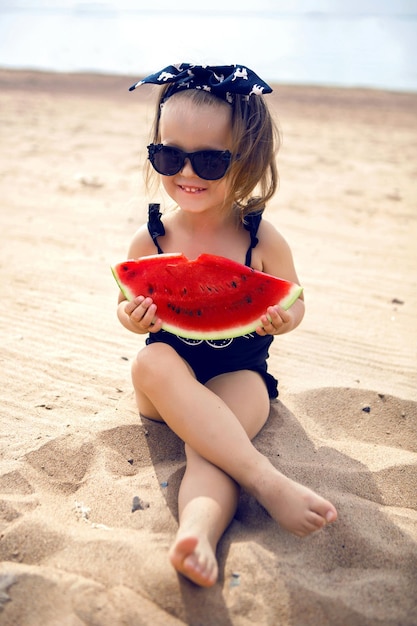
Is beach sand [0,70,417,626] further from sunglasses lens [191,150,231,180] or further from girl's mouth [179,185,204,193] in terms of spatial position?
sunglasses lens [191,150,231,180]

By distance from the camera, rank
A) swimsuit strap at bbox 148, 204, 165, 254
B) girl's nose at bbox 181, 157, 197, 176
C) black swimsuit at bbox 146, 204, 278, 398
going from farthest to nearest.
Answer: swimsuit strap at bbox 148, 204, 165, 254
black swimsuit at bbox 146, 204, 278, 398
girl's nose at bbox 181, 157, 197, 176

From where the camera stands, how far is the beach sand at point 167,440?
198cm

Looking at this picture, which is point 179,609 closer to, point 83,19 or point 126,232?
point 126,232

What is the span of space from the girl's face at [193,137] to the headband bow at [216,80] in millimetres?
71

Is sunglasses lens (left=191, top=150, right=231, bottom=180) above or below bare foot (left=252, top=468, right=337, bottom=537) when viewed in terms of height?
above

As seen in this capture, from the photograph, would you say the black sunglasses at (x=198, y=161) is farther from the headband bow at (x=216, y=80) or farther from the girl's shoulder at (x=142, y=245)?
the girl's shoulder at (x=142, y=245)

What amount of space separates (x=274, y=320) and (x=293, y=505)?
82 cm

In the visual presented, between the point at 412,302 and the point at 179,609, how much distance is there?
3.47 m

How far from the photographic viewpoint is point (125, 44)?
106 feet

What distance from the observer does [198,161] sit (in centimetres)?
267

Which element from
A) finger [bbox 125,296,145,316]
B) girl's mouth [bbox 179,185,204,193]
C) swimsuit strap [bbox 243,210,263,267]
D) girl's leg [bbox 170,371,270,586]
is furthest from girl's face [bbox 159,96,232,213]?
girl's leg [bbox 170,371,270,586]

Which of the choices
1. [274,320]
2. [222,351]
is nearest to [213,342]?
[222,351]

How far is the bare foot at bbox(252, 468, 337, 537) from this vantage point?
219 centimetres

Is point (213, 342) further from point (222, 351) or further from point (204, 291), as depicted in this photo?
point (204, 291)
